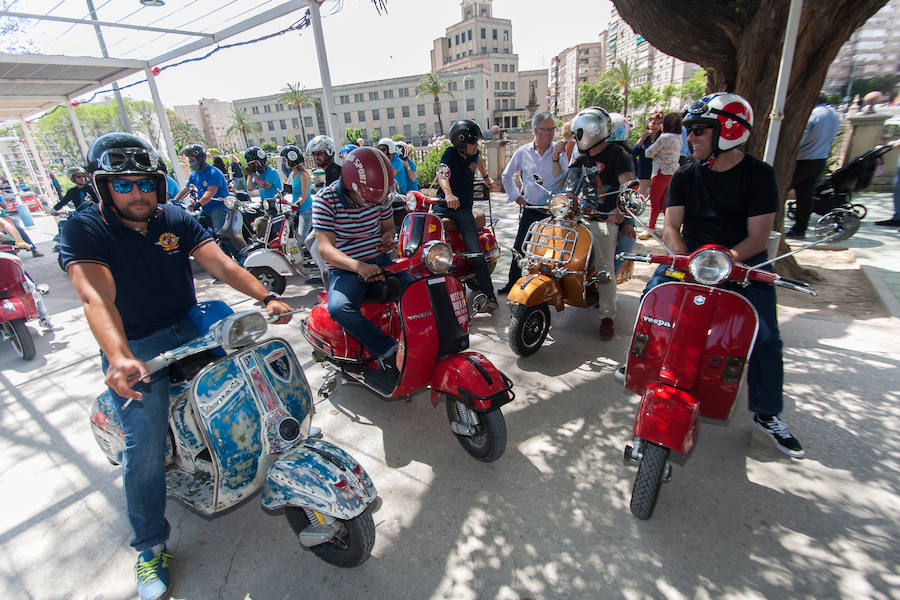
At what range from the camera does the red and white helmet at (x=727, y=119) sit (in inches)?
89.4

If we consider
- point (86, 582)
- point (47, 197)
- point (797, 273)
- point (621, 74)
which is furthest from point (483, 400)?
point (621, 74)

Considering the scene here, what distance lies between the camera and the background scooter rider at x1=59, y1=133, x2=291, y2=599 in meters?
1.75

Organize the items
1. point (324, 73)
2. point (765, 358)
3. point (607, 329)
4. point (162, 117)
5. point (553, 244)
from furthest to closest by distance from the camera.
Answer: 1. point (162, 117)
2. point (324, 73)
3. point (607, 329)
4. point (553, 244)
5. point (765, 358)

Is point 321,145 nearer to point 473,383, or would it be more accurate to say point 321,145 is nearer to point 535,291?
point 535,291

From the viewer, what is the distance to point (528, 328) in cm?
375

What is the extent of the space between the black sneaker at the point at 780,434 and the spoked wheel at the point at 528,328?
5.58 feet

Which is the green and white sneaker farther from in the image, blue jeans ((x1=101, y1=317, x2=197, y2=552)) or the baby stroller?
the baby stroller

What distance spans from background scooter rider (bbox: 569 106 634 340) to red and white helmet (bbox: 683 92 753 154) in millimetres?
1484

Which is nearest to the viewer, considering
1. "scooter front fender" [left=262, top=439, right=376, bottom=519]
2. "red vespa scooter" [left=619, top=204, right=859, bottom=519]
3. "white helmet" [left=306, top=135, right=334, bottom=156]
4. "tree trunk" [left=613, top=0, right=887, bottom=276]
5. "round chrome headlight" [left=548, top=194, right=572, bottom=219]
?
"scooter front fender" [left=262, top=439, right=376, bottom=519]

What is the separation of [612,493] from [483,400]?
90 cm

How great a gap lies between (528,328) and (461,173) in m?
1.95

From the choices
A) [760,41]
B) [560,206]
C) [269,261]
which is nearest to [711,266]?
[560,206]

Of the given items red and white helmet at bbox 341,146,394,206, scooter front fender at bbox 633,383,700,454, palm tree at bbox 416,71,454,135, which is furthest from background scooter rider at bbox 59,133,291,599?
palm tree at bbox 416,71,454,135

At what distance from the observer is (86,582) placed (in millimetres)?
1977
